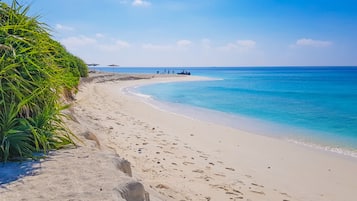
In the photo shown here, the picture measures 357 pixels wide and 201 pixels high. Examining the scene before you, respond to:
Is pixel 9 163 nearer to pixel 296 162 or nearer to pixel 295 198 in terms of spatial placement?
pixel 295 198

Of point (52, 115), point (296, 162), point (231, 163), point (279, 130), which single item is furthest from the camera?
point (279, 130)

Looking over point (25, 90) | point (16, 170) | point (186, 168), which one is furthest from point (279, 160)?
point (16, 170)

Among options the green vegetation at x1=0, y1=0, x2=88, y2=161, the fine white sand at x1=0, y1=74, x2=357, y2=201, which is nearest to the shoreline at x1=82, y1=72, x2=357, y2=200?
the fine white sand at x1=0, y1=74, x2=357, y2=201

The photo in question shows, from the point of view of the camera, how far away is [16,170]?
269cm

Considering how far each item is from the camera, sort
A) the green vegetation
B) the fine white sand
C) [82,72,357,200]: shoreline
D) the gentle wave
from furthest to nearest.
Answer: the gentle wave < [82,72,357,200]: shoreline < the green vegetation < the fine white sand

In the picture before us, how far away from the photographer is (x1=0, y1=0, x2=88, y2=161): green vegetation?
2.98m

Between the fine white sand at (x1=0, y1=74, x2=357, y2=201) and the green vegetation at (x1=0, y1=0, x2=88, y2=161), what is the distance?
297 millimetres

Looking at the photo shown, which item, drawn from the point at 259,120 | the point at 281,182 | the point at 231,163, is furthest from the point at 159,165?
the point at 259,120

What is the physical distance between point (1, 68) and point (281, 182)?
17.5 ft

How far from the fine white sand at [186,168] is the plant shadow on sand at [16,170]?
1.3 inches

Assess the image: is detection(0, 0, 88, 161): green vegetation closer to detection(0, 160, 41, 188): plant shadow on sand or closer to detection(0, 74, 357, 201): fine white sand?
detection(0, 160, 41, 188): plant shadow on sand

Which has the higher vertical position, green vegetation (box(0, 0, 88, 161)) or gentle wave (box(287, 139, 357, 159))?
green vegetation (box(0, 0, 88, 161))

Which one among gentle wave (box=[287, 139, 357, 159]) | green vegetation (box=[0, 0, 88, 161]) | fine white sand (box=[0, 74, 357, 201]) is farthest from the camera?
gentle wave (box=[287, 139, 357, 159])

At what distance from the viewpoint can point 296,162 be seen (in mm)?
7848
